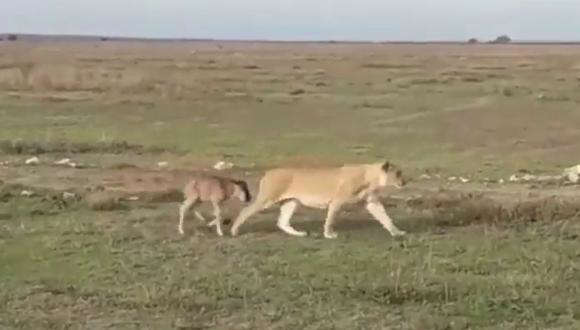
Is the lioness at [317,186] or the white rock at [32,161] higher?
the white rock at [32,161]

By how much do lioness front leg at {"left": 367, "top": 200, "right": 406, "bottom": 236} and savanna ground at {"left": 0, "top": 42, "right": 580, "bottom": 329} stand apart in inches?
4.8

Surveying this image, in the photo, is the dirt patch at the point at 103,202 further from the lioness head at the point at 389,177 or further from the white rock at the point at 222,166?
the white rock at the point at 222,166

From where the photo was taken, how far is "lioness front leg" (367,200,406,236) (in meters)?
13.0

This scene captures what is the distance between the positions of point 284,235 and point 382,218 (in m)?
1.11

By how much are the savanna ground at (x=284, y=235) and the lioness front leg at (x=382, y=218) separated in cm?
12

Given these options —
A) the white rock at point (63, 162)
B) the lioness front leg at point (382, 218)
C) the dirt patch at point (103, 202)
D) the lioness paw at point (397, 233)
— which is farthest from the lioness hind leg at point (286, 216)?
the white rock at point (63, 162)

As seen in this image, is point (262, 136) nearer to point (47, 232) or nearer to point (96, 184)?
point (96, 184)

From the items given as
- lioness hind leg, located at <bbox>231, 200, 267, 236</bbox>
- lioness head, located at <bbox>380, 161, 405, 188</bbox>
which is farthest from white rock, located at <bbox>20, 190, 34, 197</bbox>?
lioness head, located at <bbox>380, 161, 405, 188</bbox>

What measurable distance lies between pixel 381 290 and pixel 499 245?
279 cm

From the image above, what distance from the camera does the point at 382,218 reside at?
13.2 m

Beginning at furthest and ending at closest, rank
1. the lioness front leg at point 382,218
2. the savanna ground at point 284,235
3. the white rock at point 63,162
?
the white rock at point 63,162 → the lioness front leg at point 382,218 → the savanna ground at point 284,235

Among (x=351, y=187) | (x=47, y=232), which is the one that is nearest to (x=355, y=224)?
(x=351, y=187)

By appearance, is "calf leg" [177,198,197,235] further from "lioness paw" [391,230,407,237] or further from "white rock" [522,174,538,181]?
"white rock" [522,174,538,181]

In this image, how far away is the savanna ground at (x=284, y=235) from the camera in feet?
30.4
